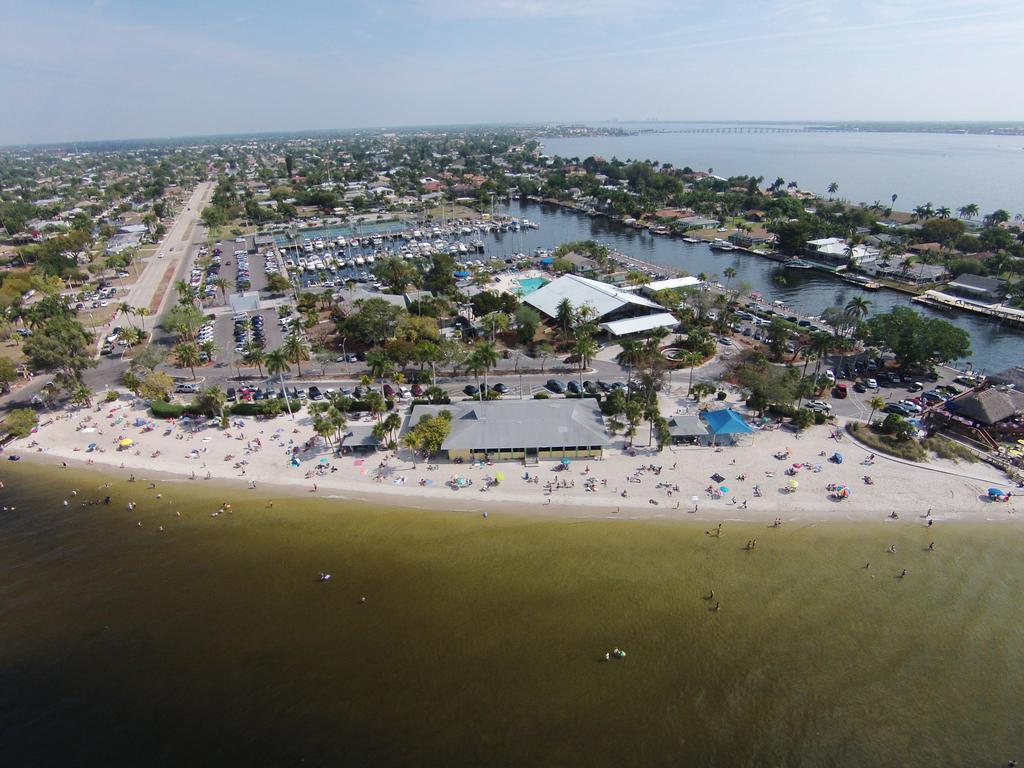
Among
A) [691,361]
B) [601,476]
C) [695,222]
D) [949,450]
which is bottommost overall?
[601,476]

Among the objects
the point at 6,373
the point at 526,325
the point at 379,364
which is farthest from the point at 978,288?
the point at 6,373

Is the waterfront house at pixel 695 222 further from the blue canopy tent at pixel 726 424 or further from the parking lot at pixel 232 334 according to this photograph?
the parking lot at pixel 232 334

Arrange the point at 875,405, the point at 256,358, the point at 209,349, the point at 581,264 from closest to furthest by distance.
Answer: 1. the point at 875,405
2. the point at 256,358
3. the point at 209,349
4. the point at 581,264

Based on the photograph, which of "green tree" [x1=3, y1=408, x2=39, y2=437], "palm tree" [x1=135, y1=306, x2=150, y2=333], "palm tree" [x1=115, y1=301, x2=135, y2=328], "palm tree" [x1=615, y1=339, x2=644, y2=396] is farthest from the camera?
"palm tree" [x1=135, y1=306, x2=150, y2=333]

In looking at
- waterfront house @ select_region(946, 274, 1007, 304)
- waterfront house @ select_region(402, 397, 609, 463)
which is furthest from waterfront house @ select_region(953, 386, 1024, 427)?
waterfront house @ select_region(946, 274, 1007, 304)

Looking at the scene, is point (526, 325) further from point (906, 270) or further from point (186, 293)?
point (906, 270)

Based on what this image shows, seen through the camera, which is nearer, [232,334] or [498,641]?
[498,641]

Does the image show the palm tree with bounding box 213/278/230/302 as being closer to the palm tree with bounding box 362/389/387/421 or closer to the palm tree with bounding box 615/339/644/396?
the palm tree with bounding box 362/389/387/421
